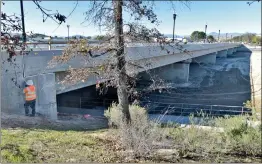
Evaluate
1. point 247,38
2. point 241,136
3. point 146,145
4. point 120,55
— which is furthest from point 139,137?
point 247,38

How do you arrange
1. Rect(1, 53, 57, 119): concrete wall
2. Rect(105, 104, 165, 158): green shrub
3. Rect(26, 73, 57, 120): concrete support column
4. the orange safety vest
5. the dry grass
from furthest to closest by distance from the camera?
1. Rect(26, 73, 57, 120): concrete support column
2. the orange safety vest
3. Rect(1, 53, 57, 119): concrete wall
4. Rect(105, 104, 165, 158): green shrub
5. the dry grass

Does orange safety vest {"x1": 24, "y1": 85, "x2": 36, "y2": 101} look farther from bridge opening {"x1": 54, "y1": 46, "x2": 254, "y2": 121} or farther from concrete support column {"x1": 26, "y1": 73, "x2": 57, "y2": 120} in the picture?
bridge opening {"x1": 54, "y1": 46, "x2": 254, "y2": 121}

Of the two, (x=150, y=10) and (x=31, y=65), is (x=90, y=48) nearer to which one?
(x=150, y=10)

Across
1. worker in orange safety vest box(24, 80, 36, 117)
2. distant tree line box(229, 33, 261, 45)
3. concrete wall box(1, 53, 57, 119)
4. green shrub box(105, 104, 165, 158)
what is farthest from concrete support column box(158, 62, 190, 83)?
distant tree line box(229, 33, 261, 45)

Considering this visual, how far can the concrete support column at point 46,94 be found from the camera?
1424 centimetres

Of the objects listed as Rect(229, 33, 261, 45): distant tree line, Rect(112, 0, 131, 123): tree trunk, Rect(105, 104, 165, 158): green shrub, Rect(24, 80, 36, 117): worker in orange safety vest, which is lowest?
Rect(105, 104, 165, 158): green shrub

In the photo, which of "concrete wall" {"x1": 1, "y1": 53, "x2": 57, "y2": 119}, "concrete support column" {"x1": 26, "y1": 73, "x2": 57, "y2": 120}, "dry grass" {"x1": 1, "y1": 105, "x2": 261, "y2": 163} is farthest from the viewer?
"concrete support column" {"x1": 26, "y1": 73, "x2": 57, "y2": 120}

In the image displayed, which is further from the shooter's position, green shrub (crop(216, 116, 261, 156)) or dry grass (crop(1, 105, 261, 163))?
green shrub (crop(216, 116, 261, 156))

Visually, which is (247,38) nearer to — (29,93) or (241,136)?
(29,93)

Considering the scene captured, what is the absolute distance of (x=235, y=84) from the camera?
138 feet

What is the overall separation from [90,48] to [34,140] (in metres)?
2.84

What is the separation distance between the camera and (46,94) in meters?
14.8

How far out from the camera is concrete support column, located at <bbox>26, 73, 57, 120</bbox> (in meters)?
14.2

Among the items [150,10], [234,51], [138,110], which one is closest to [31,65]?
[138,110]
